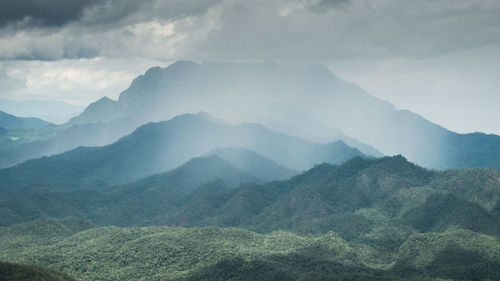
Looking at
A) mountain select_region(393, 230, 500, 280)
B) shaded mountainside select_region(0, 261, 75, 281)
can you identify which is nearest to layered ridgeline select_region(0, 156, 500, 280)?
mountain select_region(393, 230, 500, 280)

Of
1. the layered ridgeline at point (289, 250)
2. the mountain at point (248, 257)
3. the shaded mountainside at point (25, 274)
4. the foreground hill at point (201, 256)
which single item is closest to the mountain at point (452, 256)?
the mountain at point (248, 257)

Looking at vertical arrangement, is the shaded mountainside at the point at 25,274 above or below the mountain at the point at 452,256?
below

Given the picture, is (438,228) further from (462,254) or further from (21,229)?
(21,229)

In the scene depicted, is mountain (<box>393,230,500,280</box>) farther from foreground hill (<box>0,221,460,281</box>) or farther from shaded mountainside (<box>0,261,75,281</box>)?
shaded mountainside (<box>0,261,75,281</box>)

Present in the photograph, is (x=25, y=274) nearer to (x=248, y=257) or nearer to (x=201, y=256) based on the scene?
(x=201, y=256)

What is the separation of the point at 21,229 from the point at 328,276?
121442 millimetres

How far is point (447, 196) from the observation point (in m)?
192

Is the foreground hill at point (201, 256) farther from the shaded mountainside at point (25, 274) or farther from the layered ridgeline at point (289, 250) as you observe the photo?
the shaded mountainside at point (25, 274)

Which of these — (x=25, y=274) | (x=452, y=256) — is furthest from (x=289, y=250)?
(x=25, y=274)

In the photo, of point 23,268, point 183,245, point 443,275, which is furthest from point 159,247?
point 443,275

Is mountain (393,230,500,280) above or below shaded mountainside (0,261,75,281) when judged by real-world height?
above

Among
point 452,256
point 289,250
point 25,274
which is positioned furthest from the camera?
point 289,250

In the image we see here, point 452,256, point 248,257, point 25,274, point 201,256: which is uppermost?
point 452,256

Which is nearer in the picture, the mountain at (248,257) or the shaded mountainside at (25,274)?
the shaded mountainside at (25,274)
